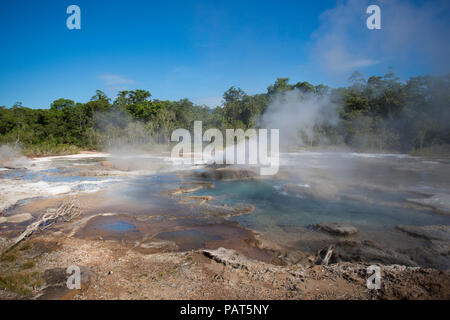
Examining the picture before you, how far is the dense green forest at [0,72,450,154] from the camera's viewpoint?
85.5 ft

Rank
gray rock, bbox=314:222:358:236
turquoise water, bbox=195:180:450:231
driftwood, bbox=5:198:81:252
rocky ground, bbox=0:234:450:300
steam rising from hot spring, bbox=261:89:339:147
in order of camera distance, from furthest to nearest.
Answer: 1. steam rising from hot spring, bbox=261:89:339:147
2. turquoise water, bbox=195:180:450:231
3. gray rock, bbox=314:222:358:236
4. driftwood, bbox=5:198:81:252
5. rocky ground, bbox=0:234:450:300

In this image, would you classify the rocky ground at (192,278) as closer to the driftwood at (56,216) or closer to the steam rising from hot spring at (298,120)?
the driftwood at (56,216)

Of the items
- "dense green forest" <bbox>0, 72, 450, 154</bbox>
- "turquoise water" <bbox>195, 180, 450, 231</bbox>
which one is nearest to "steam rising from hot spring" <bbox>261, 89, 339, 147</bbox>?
"dense green forest" <bbox>0, 72, 450, 154</bbox>

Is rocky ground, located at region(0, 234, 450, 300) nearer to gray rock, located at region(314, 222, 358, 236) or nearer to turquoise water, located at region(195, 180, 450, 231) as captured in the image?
gray rock, located at region(314, 222, 358, 236)

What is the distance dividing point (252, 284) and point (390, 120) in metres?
33.7

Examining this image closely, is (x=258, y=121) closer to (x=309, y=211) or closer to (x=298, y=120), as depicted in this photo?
(x=298, y=120)

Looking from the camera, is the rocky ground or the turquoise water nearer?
the rocky ground

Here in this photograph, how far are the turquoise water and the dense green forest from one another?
2067 cm

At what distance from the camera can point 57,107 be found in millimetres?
42906

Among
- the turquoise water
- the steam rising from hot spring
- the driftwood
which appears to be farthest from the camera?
the steam rising from hot spring

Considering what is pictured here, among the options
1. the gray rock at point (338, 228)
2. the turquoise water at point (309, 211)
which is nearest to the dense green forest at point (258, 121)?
the turquoise water at point (309, 211)

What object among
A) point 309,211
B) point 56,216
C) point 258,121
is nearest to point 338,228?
point 309,211

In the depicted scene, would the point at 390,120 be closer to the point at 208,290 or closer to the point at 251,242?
the point at 251,242

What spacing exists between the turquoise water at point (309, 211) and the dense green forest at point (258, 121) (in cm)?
2067
